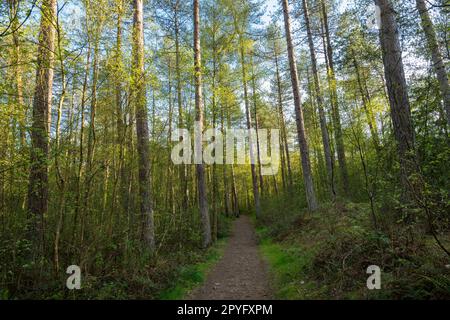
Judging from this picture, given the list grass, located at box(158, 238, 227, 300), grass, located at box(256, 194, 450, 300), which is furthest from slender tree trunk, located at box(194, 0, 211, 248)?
grass, located at box(256, 194, 450, 300)

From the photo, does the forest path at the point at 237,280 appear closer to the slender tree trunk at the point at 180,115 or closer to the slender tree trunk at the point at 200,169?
the slender tree trunk at the point at 200,169

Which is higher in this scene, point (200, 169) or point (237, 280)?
point (200, 169)

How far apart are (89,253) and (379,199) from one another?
5.59m

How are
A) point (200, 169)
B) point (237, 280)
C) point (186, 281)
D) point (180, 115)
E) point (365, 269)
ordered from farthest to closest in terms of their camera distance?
point (180, 115) < point (200, 169) < point (237, 280) < point (186, 281) < point (365, 269)

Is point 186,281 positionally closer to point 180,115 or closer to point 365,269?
point 365,269

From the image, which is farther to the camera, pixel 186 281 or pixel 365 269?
pixel 186 281

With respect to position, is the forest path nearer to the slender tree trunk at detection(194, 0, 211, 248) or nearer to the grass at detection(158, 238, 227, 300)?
the grass at detection(158, 238, 227, 300)

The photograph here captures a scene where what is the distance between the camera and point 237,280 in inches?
221

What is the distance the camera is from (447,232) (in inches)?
167

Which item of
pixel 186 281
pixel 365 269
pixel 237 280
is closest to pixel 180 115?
pixel 186 281

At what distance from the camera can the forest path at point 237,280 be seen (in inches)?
182

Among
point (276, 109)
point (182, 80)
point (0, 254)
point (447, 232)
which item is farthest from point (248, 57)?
point (0, 254)

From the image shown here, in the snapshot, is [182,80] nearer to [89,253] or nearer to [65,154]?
[65,154]

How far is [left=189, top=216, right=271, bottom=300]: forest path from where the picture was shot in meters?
4.61
